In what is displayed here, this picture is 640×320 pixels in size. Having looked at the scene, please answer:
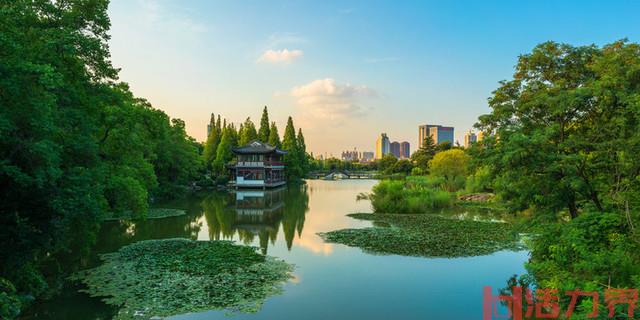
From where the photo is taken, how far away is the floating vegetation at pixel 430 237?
12656 mm

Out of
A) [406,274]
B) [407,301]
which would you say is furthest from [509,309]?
[406,274]

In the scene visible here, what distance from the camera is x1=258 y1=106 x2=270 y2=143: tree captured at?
2002 inches

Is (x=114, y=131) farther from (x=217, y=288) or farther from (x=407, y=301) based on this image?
(x=407, y=301)

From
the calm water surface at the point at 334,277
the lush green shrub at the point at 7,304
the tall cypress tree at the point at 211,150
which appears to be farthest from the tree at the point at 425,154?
the lush green shrub at the point at 7,304

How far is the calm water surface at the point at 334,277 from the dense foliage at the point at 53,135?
1568 mm

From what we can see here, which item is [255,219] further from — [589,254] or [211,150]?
[211,150]

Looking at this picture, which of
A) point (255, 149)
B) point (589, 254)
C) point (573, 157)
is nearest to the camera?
point (589, 254)

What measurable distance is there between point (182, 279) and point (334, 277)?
151 inches

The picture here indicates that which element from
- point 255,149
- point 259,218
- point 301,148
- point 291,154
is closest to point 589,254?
point 259,218

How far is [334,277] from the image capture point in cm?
974

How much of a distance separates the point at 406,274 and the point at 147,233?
10991mm

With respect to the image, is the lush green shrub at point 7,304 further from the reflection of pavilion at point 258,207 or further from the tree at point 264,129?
the tree at point 264,129

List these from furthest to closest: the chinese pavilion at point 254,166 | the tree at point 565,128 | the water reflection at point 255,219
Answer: the chinese pavilion at point 254,166, the water reflection at point 255,219, the tree at point 565,128

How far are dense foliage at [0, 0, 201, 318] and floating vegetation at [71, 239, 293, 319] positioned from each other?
1282 millimetres
